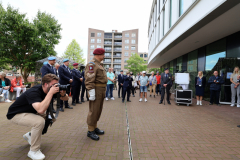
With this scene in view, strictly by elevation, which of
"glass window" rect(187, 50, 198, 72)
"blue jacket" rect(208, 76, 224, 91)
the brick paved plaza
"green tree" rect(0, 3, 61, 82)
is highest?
"green tree" rect(0, 3, 61, 82)

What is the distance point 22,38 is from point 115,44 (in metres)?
59.7

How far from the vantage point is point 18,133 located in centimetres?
355

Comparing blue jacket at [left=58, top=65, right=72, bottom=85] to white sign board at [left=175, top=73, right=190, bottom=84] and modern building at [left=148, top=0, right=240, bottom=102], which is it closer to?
white sign board at [left=175, top=73, right=190, bottom=84]

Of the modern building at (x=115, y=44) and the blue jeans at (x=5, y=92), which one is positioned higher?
the modern building at (x=115, y=44)

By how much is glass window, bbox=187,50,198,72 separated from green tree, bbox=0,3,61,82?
627 inches

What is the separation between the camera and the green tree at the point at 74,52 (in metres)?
36.0

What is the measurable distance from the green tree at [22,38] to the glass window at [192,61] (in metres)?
15.9

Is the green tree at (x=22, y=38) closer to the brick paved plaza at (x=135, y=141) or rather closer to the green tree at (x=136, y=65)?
the brick paved plaza at (x=135, y=141)

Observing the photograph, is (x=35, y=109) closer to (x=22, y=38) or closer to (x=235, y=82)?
(x=235, y=82)

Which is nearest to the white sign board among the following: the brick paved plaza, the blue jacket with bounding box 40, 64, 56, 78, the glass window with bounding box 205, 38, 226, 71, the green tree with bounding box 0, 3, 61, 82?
the glass window with bounding box 205, 38, 226, 71

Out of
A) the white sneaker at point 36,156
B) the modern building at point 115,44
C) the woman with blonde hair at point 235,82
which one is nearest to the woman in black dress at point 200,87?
the woman with blonde hair at point 235,82

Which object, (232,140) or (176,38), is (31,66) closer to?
(176,38)

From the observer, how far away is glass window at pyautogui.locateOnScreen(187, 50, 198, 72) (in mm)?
12891

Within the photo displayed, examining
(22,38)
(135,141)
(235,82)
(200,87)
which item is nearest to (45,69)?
(135,141)
